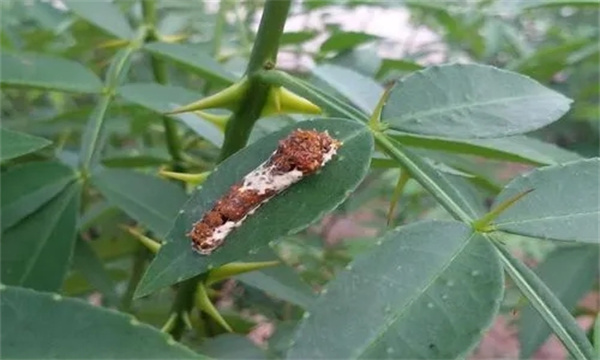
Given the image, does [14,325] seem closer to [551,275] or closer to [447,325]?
[447,325]

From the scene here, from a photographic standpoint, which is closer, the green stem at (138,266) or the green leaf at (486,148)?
the green leaf at (486,148)

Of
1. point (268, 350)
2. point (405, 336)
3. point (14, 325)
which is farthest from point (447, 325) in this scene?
point (268, 350)

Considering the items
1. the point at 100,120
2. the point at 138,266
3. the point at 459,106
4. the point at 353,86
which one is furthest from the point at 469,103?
the point at 138,266

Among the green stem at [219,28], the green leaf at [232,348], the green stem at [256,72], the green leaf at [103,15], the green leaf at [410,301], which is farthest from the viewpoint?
the green stem at [219,28]

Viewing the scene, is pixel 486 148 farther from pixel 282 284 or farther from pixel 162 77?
pixel 162 77

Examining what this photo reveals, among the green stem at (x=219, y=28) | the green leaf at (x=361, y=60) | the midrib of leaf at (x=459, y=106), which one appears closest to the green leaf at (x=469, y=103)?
the midrib of leaf at (x=459, y=106)

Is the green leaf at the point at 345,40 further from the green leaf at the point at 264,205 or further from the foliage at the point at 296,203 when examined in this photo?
the green leaf at the point at 264,205
